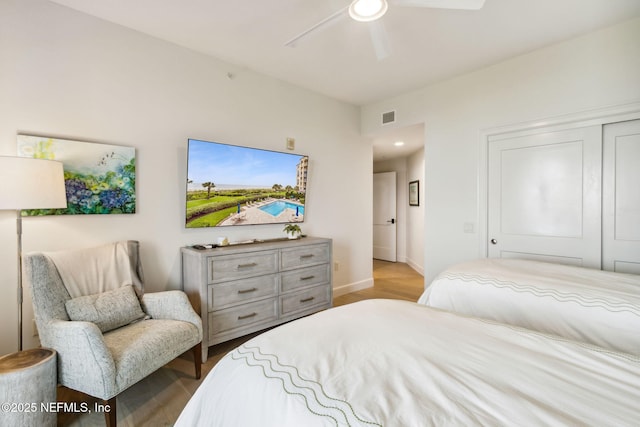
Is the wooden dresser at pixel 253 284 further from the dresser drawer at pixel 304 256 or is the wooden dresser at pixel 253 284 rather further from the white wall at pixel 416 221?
the white wall at pixel 416 221

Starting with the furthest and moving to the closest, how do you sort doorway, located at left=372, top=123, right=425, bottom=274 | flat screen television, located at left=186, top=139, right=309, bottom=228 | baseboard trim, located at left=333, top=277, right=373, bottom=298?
doorway, located at left=372, top=123, right=425, bottom=274, baseboard trim, located at left=333, top=277, right=373, bottom=298, flat screen television, located at left=186, top=139, right=309, bottom=228

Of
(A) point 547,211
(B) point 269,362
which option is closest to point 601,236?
(A) point 547,211

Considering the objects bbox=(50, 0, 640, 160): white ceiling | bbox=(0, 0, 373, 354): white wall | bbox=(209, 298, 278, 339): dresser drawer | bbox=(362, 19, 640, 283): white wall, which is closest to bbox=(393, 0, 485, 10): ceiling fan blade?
bbox=(50, 0, 640, 160): white ceiling

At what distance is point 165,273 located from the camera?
266 cm

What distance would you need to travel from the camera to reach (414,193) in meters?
6.19

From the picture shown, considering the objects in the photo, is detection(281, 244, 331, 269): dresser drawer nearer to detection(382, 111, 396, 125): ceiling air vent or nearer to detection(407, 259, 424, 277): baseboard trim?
detection(382, 111, 396, 125): ceiling air vent

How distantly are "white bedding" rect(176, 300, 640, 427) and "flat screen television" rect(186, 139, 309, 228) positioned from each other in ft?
6.45

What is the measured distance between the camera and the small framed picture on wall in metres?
5.96

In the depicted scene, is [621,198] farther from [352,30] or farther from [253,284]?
[253,284]

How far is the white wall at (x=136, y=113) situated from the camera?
2018 millimetres

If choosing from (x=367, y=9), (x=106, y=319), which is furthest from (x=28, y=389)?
(x=367, y=9)

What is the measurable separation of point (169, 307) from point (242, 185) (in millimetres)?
1369

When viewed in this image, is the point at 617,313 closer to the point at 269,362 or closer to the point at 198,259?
the point at 269,362

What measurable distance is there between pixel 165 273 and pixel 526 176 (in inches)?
141
